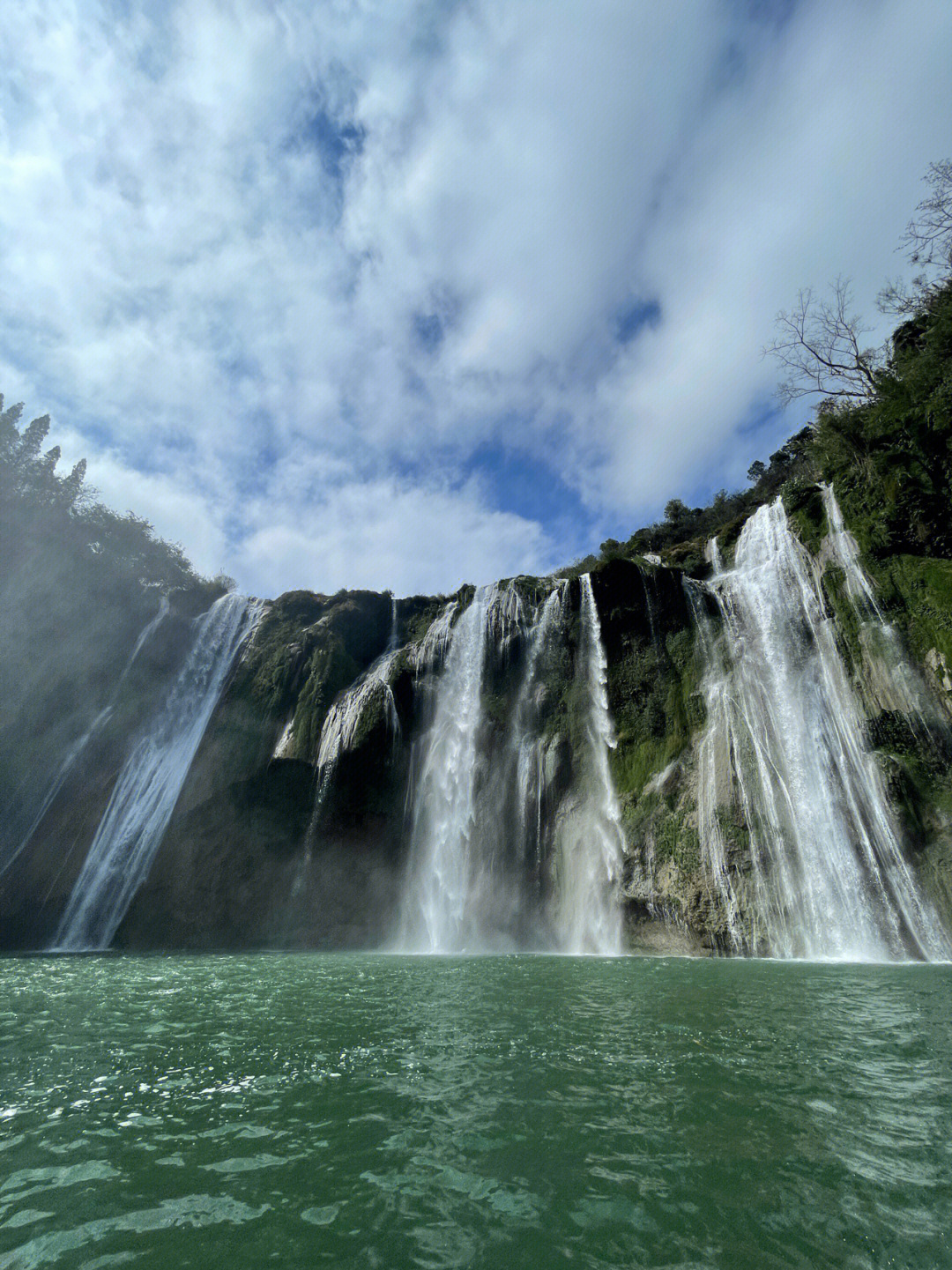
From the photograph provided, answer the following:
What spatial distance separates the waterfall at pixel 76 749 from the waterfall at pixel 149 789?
2.18m

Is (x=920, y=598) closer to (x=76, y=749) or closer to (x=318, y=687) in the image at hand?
(x=318, y=687)

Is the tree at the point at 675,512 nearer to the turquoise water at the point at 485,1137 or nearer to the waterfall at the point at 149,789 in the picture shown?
the waterfall at the point at 149,789

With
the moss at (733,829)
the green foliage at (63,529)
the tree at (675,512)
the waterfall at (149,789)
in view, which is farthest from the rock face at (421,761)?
the tree at (675,512)

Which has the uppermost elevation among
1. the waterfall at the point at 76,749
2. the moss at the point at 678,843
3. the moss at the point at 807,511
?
the moss at the point at 807,511

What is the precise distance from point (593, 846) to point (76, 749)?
908 inches

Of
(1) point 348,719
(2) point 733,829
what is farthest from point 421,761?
(2) point 733,829

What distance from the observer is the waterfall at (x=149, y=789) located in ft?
76.0

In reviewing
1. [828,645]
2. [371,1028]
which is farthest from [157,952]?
[828,645]

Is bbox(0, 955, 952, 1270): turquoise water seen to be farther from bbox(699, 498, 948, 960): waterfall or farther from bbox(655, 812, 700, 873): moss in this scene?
bbox(655, 812, 700, 873): moss

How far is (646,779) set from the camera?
2027cm

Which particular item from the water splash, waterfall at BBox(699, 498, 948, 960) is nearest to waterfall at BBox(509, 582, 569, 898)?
the water splash

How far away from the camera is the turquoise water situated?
2.94 metres

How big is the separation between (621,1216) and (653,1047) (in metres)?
3.43

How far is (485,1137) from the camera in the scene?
413 cm
